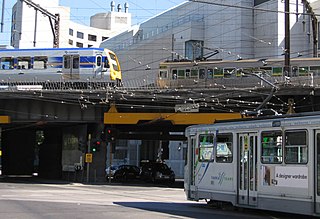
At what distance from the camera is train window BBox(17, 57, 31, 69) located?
37.4m

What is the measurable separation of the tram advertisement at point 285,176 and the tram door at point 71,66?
23754 mm

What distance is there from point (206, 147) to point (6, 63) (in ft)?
80.0

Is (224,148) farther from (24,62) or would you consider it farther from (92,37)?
(92,37)

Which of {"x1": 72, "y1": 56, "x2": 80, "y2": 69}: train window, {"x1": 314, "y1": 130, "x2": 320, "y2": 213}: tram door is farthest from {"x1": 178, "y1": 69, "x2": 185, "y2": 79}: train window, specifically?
{"x1": 314, "y1": 130, "x2": 320, "y2": 213}: tram door

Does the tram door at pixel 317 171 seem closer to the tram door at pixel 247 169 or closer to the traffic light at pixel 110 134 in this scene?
the tram door at pixel 247 169

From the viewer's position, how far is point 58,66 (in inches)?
1449

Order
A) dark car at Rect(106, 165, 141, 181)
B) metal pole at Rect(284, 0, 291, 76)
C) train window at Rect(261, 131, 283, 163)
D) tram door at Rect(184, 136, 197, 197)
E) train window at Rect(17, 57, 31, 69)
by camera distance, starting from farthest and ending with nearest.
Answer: dark car at Rect(106, 165, 141, 181)
train window at Rect(17, 57, 31, 69)
metal pole at Rect(284, 0, 291, 76)
tram door at Rect(184, 136, 197, 197)
train window at Rect(261, 131, 283, 163)

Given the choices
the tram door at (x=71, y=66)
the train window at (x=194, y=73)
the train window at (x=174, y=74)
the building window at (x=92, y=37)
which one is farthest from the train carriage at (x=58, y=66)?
the building window at (x=92, y=37)

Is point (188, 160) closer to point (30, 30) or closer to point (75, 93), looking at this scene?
point (75, 93)

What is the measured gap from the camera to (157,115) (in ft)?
122

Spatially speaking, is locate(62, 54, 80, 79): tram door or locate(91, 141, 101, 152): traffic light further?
locate(91, 141, 101, 152): traffic light

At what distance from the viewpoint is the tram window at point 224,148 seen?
1619cm

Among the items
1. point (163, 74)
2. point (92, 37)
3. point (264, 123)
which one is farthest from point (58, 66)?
point (92, 37)

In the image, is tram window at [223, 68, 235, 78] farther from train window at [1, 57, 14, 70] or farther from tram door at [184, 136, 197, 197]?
tram door at [184, 136, 197, 197]
